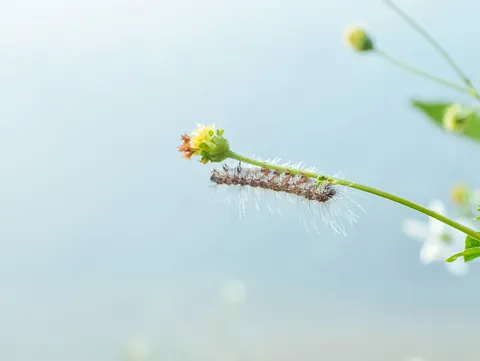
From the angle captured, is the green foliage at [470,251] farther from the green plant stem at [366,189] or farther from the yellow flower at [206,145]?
the yellow flower at [206,145]

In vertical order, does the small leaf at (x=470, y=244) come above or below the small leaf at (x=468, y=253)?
above

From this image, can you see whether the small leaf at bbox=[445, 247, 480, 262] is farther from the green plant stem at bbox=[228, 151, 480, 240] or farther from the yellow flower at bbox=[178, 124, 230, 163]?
the yellow flower at bbox=[178, 124, 230, 163]

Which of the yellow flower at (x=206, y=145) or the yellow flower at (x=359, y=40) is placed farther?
the yellow flower at (x=359, y=40)

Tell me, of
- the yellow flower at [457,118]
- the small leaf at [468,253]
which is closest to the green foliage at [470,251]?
the small leaf at [468,253]

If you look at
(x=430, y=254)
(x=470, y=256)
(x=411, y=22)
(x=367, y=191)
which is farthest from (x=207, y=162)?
(x=430, y=254)

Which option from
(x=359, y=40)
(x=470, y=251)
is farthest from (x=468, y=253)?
(x=359, y=40)

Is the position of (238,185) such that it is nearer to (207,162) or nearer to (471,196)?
(207,162)
